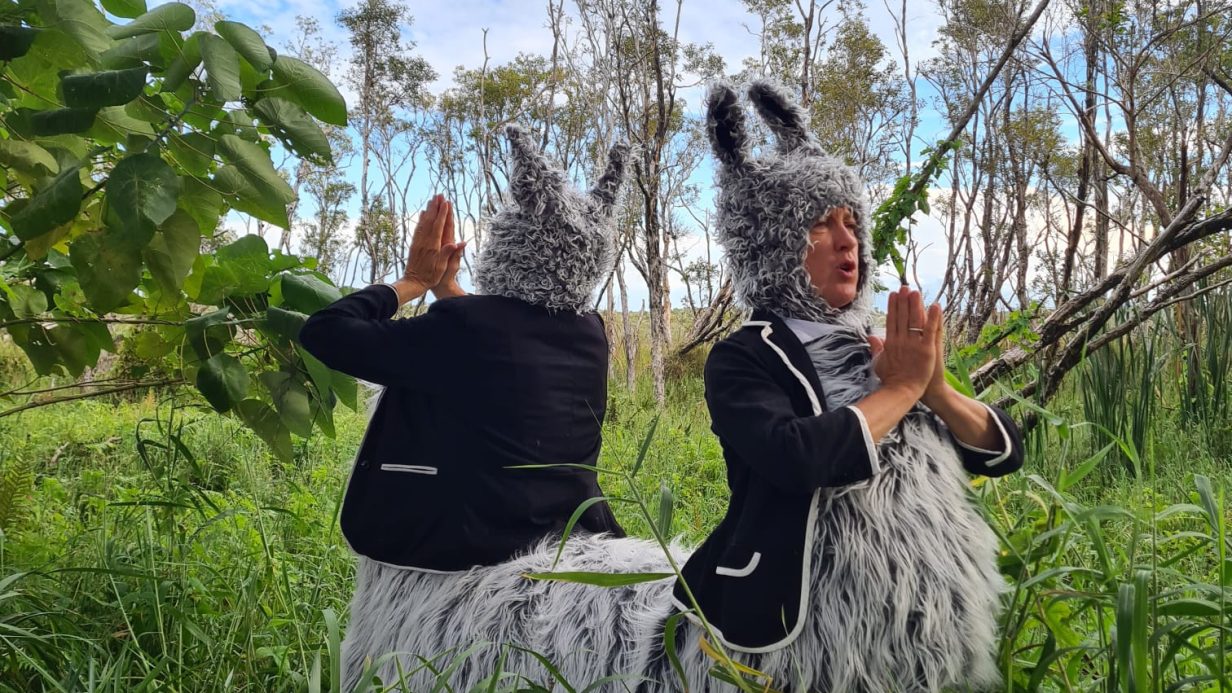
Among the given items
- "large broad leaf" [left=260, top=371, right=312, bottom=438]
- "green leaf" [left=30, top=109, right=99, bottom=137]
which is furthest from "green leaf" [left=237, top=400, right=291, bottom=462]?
"green leaf" [left=30, top=109, right=99, bottom=137]

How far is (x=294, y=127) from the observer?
1514 mm

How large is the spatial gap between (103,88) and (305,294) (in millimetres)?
563

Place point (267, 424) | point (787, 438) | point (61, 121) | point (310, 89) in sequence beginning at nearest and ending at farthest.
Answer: point (787, 438) < point (61, 121) < point (310, 89) < point (267, 424)

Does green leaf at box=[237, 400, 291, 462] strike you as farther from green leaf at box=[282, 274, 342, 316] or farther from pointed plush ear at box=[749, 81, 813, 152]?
pointed plush ear at box=[749, 81, 813, 152]

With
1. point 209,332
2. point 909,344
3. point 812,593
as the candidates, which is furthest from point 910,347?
point 209,332

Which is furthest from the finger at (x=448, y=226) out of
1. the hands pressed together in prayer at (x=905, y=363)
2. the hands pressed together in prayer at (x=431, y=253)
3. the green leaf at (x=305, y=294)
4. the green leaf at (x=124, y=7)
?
the hands pressed together in prayer at (x=905, y=363)

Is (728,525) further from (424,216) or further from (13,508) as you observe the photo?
(13,508)

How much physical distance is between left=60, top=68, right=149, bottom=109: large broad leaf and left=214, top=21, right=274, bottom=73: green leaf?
151 millimetres

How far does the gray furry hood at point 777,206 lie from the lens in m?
1.35

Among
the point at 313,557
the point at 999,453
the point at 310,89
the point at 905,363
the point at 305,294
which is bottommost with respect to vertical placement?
the point at 313,557

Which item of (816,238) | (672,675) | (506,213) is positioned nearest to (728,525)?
(672,675)

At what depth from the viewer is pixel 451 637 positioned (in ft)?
4.85

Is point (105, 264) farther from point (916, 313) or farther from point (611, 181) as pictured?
point (916, 313)

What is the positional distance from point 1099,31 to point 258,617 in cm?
757
